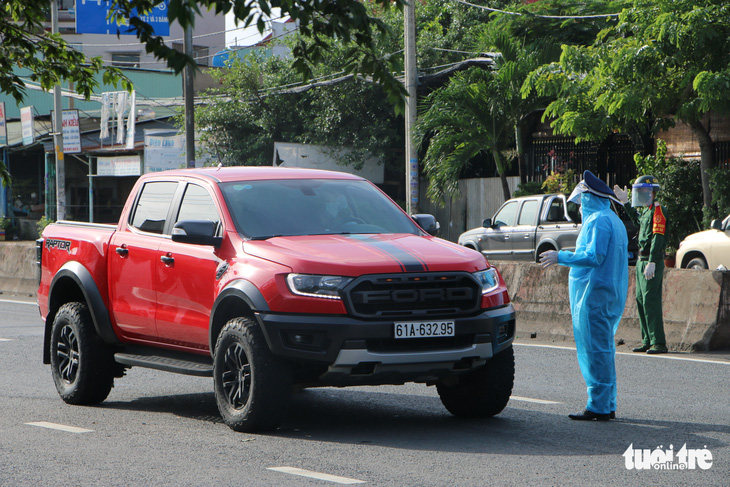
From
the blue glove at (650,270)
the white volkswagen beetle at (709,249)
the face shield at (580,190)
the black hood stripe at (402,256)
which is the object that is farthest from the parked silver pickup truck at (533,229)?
the black hood stripe at (402,256)

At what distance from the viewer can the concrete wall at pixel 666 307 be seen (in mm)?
11305

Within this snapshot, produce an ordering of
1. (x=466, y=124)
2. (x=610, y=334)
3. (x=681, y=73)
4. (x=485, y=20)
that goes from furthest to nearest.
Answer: (x=485, y=20)
(x=466, y=124)
(x=681, y=73)
(x=610, y=334)

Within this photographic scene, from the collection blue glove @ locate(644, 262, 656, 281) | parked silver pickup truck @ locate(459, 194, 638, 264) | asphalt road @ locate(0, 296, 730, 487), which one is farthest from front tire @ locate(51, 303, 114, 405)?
parked silver pickup truck @ locate(459, 194, 638, 264)

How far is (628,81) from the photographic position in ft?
64.7

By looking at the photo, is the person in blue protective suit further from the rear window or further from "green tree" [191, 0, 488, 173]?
"green tree" [191, 0, 488, 173]

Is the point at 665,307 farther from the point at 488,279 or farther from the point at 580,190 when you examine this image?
the point at 488,279

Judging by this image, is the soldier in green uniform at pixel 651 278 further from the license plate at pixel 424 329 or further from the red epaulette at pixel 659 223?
the license plate at pixel 424 329

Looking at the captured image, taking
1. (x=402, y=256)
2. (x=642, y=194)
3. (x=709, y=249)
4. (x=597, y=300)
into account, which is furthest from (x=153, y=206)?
(x=709, y=249)

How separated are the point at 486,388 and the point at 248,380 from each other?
1694 mm

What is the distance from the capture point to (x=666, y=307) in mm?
11859

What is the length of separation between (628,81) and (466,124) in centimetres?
653

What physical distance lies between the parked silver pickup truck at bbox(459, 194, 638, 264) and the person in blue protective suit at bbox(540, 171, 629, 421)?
37.6ft

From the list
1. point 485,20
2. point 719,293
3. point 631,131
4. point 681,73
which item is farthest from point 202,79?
point 719,293

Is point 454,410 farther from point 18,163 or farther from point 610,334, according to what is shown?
point 18,163
